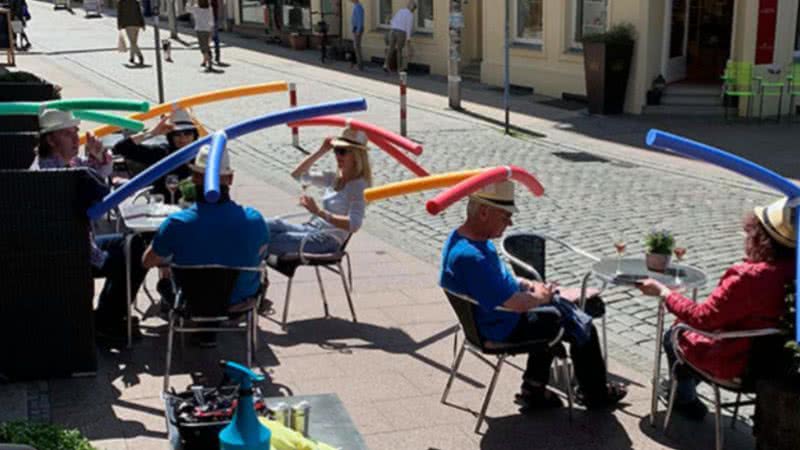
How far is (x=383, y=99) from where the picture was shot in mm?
20547

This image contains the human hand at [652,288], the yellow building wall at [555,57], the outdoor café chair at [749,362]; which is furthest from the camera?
the yellow building wall at [555,57]

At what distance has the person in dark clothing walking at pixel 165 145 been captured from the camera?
833 cm

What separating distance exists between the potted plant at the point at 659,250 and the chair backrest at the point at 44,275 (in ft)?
10.7

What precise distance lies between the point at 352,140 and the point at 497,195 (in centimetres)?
208

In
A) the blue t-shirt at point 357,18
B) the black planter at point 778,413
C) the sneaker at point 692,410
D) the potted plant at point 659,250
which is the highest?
the blue t-shirt at point 357,18

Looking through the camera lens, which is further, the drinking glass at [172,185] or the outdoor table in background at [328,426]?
the drinking glass at [172,185]

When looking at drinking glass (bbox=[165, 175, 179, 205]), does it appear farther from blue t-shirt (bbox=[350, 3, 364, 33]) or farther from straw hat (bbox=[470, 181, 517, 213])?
blue t-shirt (bbox=[350, 3, 364, 33])

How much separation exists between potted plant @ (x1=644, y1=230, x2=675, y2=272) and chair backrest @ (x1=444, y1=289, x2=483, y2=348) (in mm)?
1090

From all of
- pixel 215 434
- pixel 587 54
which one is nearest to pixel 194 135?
pixel 215 434

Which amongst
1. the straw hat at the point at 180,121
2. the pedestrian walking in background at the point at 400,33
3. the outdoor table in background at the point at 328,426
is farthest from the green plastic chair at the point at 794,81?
the outdoor table in background at the point at 328,426

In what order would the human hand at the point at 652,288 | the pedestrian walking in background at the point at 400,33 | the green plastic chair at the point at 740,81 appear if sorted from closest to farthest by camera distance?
the human hand at the point at 652,288
the green plastic chair at the point at 740,81
the pedestrian walking in background at the point at 400,33

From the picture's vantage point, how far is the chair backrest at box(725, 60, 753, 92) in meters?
17.4

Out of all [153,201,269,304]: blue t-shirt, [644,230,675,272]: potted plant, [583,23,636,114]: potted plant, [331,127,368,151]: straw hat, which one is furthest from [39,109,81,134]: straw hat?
[583,23,636,114]: potted plant

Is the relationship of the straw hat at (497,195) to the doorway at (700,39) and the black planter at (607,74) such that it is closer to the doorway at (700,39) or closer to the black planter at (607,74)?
the black planter at (607,74)
